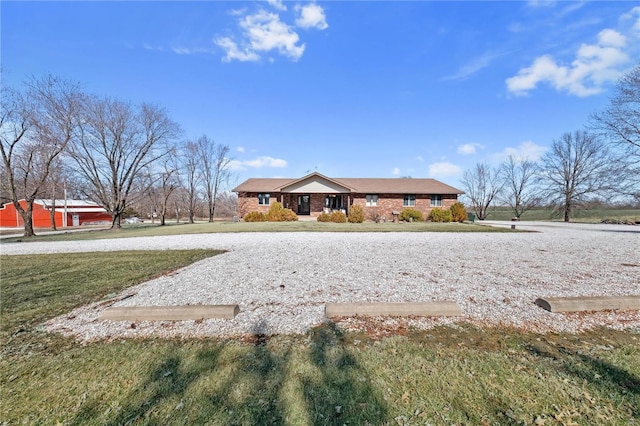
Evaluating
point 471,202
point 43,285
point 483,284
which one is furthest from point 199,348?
point 471,202

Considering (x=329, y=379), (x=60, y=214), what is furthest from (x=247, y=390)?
(x=60, y=214)

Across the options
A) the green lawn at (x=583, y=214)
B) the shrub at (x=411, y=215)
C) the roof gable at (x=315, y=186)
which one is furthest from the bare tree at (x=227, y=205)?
the green lawn at (x=583, y=214)

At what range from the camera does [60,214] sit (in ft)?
130

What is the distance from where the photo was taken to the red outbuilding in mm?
36469

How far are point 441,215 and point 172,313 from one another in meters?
25.2

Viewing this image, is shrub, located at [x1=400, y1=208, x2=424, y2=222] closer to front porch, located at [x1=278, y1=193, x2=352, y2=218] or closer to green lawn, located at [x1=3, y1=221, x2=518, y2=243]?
green lawn, located at [x1=3, y1=221, x2=518, y2=243]

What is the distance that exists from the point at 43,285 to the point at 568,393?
8.35 metres

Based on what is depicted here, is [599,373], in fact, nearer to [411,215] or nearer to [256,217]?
[256,217]

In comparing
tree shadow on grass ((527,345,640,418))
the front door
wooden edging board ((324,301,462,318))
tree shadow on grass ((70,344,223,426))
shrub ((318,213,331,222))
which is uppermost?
the front door

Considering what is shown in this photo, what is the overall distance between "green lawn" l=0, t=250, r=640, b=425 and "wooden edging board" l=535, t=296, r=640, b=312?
55 cm

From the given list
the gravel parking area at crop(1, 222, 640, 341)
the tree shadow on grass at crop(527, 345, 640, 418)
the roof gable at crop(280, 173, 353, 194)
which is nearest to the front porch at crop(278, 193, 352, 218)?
the roof gable at crop(280, 173, 353, 194)

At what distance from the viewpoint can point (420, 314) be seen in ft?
11.8

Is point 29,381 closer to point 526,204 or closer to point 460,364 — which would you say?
point 460,364

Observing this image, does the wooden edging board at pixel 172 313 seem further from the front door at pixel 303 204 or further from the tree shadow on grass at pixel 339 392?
the front door at pixel 303 204
